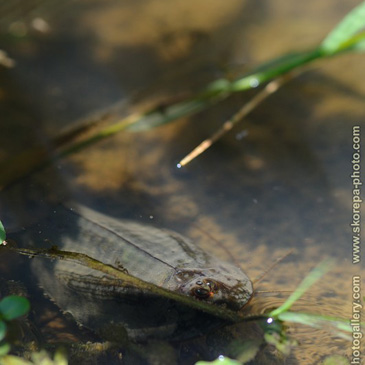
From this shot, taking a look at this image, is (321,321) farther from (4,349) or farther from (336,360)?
(4,349)

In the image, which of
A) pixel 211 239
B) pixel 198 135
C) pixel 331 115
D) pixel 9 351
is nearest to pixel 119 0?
pixel 198 135

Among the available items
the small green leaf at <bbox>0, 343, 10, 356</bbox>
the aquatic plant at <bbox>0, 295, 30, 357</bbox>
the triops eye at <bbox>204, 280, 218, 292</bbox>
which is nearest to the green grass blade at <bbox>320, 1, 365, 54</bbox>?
the triops eye at <bbox>204, 280, 218, 292</bbox>

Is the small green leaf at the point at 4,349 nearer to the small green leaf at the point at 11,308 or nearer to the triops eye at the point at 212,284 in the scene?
the small green leaf at the point at 11,308

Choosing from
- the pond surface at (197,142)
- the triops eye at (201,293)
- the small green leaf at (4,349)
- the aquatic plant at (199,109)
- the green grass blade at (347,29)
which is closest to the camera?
the small green leaf at (4,349)

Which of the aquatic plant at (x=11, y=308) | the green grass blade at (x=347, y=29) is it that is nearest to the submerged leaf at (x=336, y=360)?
the aquatic plant at (x=11, y=308)

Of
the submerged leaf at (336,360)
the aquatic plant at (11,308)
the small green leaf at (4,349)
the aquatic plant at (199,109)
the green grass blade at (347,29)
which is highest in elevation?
the green grass blade at (347,29)

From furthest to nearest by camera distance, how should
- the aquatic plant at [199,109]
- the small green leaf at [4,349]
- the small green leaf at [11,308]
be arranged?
1. the aquatic plant at [199,109]
2. the small green leaf at [4,349]
3. the small green leaf at [11,308]

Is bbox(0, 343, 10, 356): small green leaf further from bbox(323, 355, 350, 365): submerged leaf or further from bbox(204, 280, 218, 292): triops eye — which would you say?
bbox(323, 355, 350, 365): submerged leaf

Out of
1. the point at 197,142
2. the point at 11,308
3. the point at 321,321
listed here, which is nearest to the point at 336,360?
the point at 321,321
